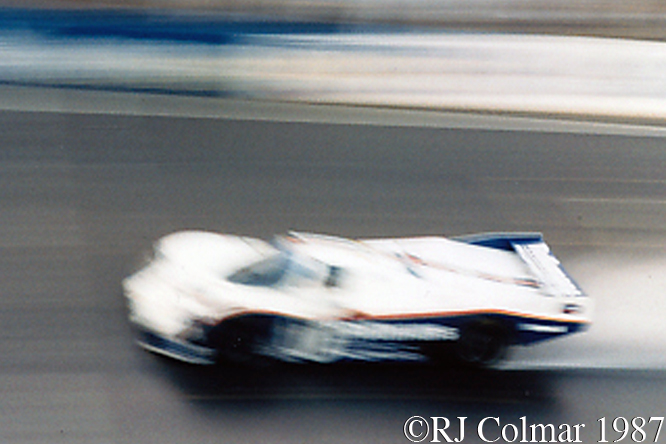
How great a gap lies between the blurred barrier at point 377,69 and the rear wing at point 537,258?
3428 mm

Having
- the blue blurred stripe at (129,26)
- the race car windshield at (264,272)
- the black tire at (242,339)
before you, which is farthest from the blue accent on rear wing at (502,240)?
the blue blurred stripe at (129,26)

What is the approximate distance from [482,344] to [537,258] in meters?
0.73

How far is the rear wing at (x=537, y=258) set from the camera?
4723 mm

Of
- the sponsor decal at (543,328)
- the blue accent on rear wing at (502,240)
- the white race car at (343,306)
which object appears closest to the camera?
the white race car at (343,306)

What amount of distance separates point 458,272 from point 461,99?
4.10 meters

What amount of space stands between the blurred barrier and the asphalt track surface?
35cm

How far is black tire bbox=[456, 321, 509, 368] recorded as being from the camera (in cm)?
458

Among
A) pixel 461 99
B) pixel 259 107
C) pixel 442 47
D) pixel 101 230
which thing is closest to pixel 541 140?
pixel 461 99

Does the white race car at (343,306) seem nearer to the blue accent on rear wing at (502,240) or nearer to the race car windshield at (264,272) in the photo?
the race car windshield at (264,272)

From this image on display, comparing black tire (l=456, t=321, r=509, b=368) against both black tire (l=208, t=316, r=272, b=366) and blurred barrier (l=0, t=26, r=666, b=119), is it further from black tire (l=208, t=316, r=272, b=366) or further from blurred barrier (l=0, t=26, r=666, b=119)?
blurred barrier (l=0, t=26, r=666, b=119)

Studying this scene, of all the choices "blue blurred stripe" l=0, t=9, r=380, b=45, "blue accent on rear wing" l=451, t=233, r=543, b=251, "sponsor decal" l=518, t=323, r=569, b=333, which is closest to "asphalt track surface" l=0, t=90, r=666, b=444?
"sponsor decal" l=518, t=323, r=569, b=333

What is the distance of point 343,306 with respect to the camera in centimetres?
439

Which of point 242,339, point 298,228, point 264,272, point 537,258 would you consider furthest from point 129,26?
point 537,258

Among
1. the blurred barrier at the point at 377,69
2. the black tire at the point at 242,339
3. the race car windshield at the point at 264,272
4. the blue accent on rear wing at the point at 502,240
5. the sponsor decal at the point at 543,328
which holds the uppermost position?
the blurred barrier at the point at 377,69
